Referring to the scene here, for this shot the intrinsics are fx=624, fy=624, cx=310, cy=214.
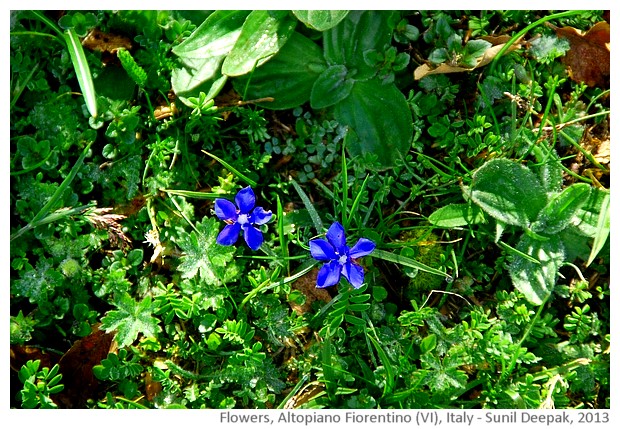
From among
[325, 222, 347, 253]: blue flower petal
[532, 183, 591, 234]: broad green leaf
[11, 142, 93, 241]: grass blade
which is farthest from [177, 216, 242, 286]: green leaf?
[532, 183, 591, 234]: broad green leaf

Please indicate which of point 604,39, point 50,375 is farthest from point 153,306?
point 604,39

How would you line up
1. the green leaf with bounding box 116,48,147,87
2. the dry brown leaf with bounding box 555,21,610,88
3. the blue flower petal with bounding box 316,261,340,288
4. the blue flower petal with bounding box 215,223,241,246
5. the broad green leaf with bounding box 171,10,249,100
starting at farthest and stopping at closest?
the dry brown leaf with bounding box 555,21,610,88, the broad green leaf with bounding box 171,10,249,100, the green leaf with bounding box 116,48,147,87, the blue flower petal with bounding box 215,223,241,246, the blue flower petal with bounding box 316,261,340,288

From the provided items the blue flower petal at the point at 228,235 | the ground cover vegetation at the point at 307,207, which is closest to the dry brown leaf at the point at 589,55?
the ground cover vegetation at the point at 307,207

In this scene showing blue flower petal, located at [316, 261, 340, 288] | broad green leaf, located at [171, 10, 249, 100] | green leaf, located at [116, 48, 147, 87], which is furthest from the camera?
broad green leaf, located at [171, 10, 249, 100]

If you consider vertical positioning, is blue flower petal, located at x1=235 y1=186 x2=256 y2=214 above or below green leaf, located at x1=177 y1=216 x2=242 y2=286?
above

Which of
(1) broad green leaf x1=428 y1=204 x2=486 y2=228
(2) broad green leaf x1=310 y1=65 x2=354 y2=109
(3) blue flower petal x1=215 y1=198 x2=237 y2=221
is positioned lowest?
(1) broad green leaf x1=428 y1=204 x2=486 y2=228

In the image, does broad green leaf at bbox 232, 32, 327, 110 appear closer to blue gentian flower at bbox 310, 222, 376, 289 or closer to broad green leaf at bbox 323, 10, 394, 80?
broad green leaf at bbox 323, 10, 394, 80
